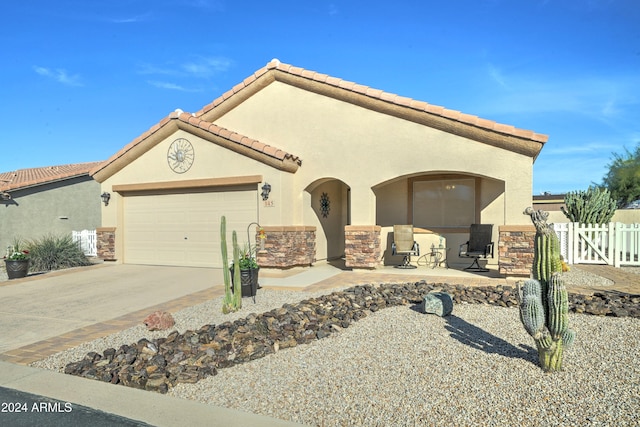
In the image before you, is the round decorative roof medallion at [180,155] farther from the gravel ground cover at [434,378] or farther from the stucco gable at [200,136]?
the gravel ground cover at [434,378]

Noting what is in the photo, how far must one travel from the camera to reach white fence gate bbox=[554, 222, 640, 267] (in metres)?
12.3

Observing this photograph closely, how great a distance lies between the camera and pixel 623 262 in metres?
12.4

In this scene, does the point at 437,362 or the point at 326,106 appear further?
the point at 326,106

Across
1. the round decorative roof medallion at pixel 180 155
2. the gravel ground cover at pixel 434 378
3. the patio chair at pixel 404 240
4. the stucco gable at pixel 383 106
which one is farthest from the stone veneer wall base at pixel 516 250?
Result: the round decorative roof medallion at pixel 180 155

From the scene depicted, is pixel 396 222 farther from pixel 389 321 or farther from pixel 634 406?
pixel 634 406

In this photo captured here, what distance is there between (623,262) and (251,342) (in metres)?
11.9

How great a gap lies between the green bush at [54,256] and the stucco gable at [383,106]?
634 cm

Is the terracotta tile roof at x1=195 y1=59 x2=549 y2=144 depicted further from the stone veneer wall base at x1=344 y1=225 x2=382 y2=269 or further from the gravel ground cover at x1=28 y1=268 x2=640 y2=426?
the gravel ground cover at x1=28 y1=268 x2=640 y2=426

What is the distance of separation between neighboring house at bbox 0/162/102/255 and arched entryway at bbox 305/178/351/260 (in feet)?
43.0

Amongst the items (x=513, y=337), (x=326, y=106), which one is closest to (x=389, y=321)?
(x=513, y=337)

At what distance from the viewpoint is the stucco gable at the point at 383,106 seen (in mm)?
9922

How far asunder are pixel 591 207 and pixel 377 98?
325 inches

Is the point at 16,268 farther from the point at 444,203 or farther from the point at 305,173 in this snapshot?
the point at 444,203

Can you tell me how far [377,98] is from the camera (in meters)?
11.4
